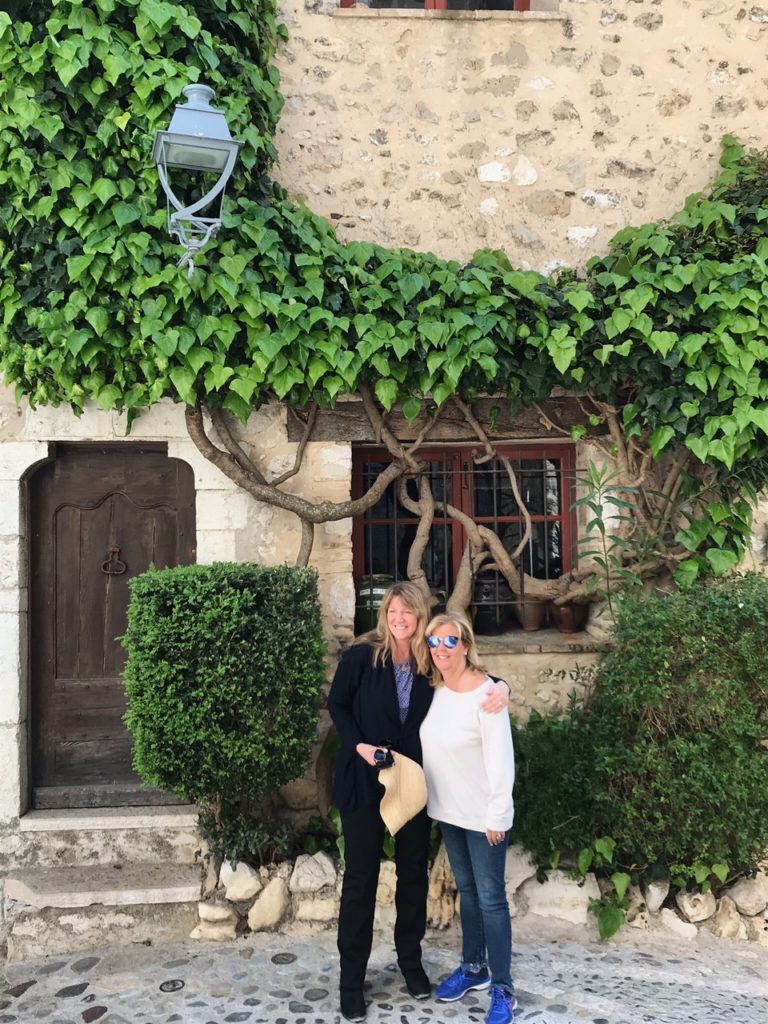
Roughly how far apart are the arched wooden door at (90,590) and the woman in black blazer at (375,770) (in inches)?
70.5

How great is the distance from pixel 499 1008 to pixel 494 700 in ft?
3.52

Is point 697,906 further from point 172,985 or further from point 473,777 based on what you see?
point 172,985

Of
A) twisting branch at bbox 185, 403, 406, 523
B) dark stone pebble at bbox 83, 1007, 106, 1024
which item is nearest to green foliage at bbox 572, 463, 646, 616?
twisting branch at bbox 185, 403, 406, 523

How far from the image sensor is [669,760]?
11.6 feet

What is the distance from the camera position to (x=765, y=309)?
4102 mm

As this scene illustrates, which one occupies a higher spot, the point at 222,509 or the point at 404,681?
the point at 222,509

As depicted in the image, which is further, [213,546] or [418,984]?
Result: [213,546]

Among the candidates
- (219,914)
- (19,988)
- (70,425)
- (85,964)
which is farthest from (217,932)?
(70,425)

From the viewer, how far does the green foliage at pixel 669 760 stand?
11.5 feet

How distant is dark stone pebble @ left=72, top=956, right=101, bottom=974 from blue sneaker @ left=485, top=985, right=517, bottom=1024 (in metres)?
1.73

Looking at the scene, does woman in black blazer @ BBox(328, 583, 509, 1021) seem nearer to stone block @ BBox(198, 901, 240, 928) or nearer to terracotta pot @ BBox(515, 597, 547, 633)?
stone block @ BBox(198, 901, 240, 928)

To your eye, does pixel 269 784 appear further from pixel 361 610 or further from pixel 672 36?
pixel 672 36

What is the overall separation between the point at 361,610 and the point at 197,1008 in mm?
2056

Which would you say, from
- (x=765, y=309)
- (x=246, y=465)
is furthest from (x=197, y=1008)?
(x=765, y=309)
